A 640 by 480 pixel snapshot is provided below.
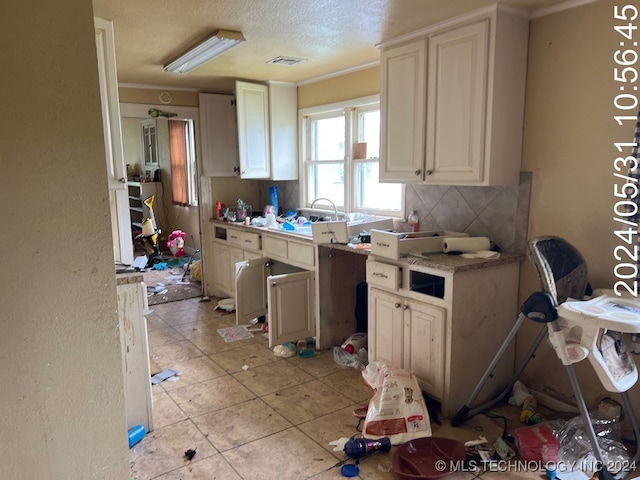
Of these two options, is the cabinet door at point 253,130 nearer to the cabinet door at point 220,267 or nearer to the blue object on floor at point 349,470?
the cabinet door at point 220,267

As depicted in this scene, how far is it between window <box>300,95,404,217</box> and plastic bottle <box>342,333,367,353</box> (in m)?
1.01

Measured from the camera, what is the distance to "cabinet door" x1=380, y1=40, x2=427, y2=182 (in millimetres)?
2865

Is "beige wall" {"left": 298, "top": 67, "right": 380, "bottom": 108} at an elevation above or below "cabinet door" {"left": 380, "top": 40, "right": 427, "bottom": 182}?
above

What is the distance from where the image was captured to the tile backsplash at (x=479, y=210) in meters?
2.74

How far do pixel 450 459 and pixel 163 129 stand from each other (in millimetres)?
7084

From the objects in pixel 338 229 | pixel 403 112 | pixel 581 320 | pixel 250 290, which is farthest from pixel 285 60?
pixel 581 320

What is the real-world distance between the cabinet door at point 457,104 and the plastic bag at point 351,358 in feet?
4.47

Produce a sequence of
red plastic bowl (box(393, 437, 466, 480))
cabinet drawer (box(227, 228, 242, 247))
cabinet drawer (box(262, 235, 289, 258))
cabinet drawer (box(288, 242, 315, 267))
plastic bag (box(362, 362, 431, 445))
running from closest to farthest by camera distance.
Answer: red plastic bowl (box(393, 437, 466, 480)) < plastic bag (box(362, 362, 431, 445)) < cabinet drawer (box(288, 242, 315, 267)) < cabinet drawer (box(262, 235, 289, 258)) < cabinet drawer (box(227, 228, 242, 247))

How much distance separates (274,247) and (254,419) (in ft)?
5.46

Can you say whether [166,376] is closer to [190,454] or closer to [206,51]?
[190,454]

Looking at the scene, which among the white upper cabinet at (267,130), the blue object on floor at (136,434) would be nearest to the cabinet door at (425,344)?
the blue object on floor at (136,434)

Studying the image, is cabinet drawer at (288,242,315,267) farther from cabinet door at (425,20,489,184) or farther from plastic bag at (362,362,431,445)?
A: plastic bag at (362,362,431,445)

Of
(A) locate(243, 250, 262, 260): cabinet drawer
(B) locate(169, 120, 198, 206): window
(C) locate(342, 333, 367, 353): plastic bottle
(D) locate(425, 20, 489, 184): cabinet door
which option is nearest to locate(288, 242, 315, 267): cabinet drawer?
(A) locate(243, 250, 262, 260): cabinet drawer

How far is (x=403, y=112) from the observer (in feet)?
9.80
